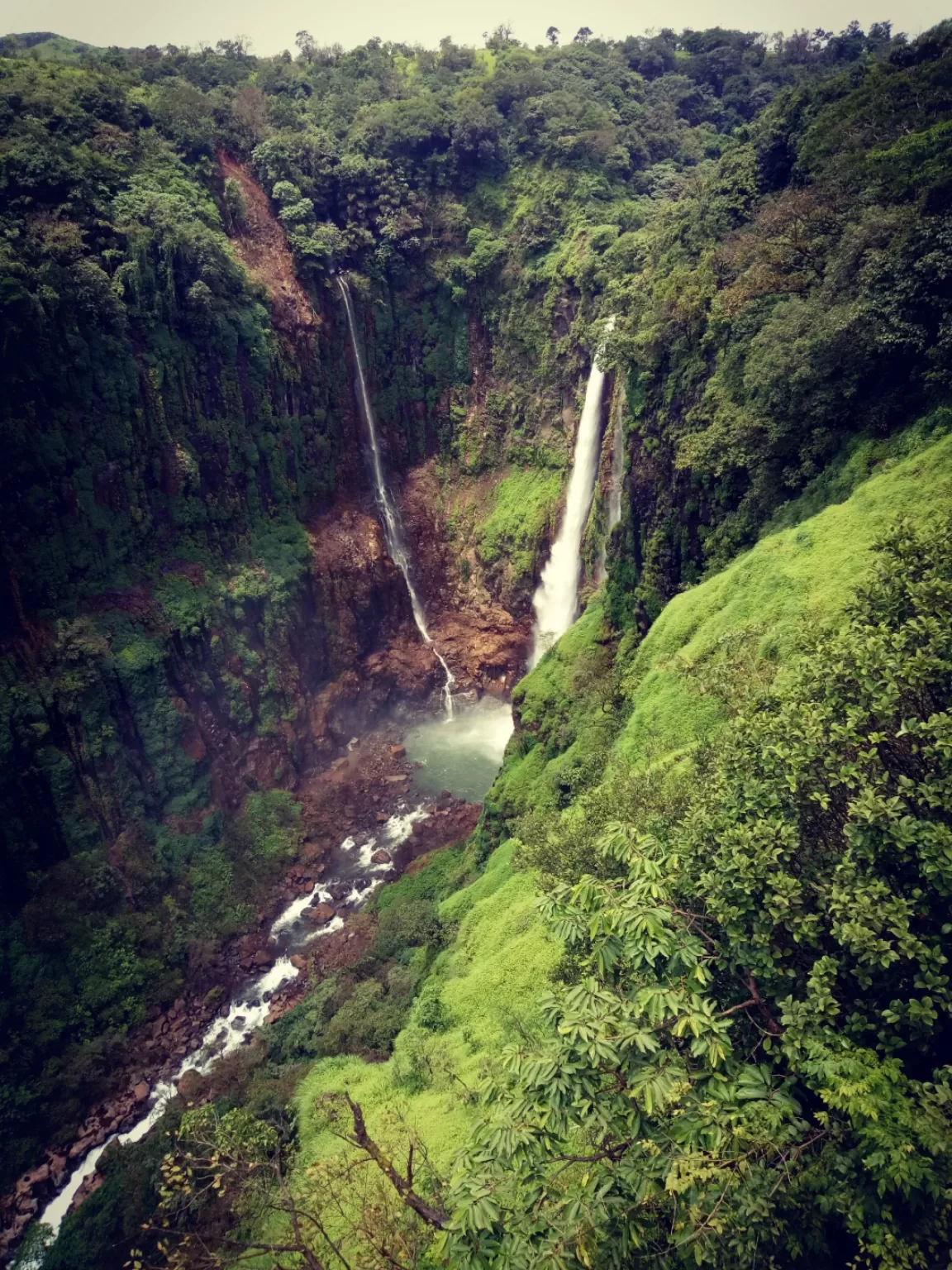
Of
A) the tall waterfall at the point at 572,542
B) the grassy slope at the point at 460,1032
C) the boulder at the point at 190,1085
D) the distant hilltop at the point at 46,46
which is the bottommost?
the boulder at the point at 190,1085

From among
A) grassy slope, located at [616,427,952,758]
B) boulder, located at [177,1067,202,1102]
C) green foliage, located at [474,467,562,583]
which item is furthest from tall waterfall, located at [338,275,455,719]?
boulder, located at [177,1067,202,1102]

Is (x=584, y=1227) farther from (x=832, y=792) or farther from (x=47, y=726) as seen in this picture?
(x=47, y=726)

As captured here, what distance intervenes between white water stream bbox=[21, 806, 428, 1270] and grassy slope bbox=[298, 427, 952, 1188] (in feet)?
22.9

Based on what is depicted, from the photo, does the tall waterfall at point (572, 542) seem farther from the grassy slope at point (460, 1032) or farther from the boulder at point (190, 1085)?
the boulder at point (190, 1085)

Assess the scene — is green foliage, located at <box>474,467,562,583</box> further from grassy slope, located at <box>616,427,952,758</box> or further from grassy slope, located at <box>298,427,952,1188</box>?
grassy slope, located at <box>616,427,952,758</box>

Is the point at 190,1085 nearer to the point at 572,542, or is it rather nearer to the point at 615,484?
the point at 572,542

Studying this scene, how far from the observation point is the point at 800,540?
52.3 feet

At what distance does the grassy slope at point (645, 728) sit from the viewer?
45.4 feet

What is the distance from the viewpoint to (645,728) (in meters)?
16.7

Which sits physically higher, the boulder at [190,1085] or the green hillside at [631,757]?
the green hillside at [631,757]

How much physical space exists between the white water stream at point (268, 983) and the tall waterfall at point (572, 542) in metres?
9.83

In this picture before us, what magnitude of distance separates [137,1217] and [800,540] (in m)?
21.0

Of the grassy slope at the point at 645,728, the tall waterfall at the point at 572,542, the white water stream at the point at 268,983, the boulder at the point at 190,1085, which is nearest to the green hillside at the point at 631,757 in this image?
the grassy slope at the point at 645,728

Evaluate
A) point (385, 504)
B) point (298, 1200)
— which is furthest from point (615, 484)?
point (298, 1200)
